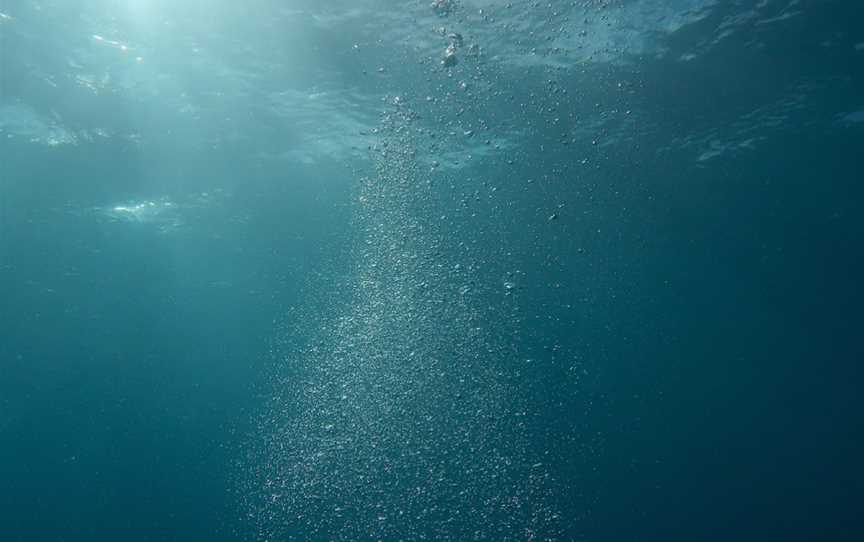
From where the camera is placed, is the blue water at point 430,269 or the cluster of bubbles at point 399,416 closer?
the blue water at point 430,269

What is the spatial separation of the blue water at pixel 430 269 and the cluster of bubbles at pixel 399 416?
0.92 feet

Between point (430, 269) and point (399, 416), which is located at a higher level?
point (430, 269)

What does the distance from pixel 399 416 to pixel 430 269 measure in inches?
686

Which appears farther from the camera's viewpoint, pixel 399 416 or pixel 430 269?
pixel 399 416

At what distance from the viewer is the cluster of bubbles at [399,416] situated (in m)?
24.3

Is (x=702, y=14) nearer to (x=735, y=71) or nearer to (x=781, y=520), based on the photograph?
(x=735, y=71)

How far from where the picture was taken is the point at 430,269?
2498 centimetres

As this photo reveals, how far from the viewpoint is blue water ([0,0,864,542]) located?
1294 centimetres

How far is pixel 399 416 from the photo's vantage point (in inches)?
1543

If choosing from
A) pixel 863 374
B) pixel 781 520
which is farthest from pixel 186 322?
pixel 863 374

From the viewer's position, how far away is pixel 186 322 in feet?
110

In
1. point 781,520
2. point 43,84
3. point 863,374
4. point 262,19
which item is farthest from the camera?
point 863,374

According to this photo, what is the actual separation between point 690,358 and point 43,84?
48.5m

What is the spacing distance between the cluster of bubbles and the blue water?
0.92 feet
